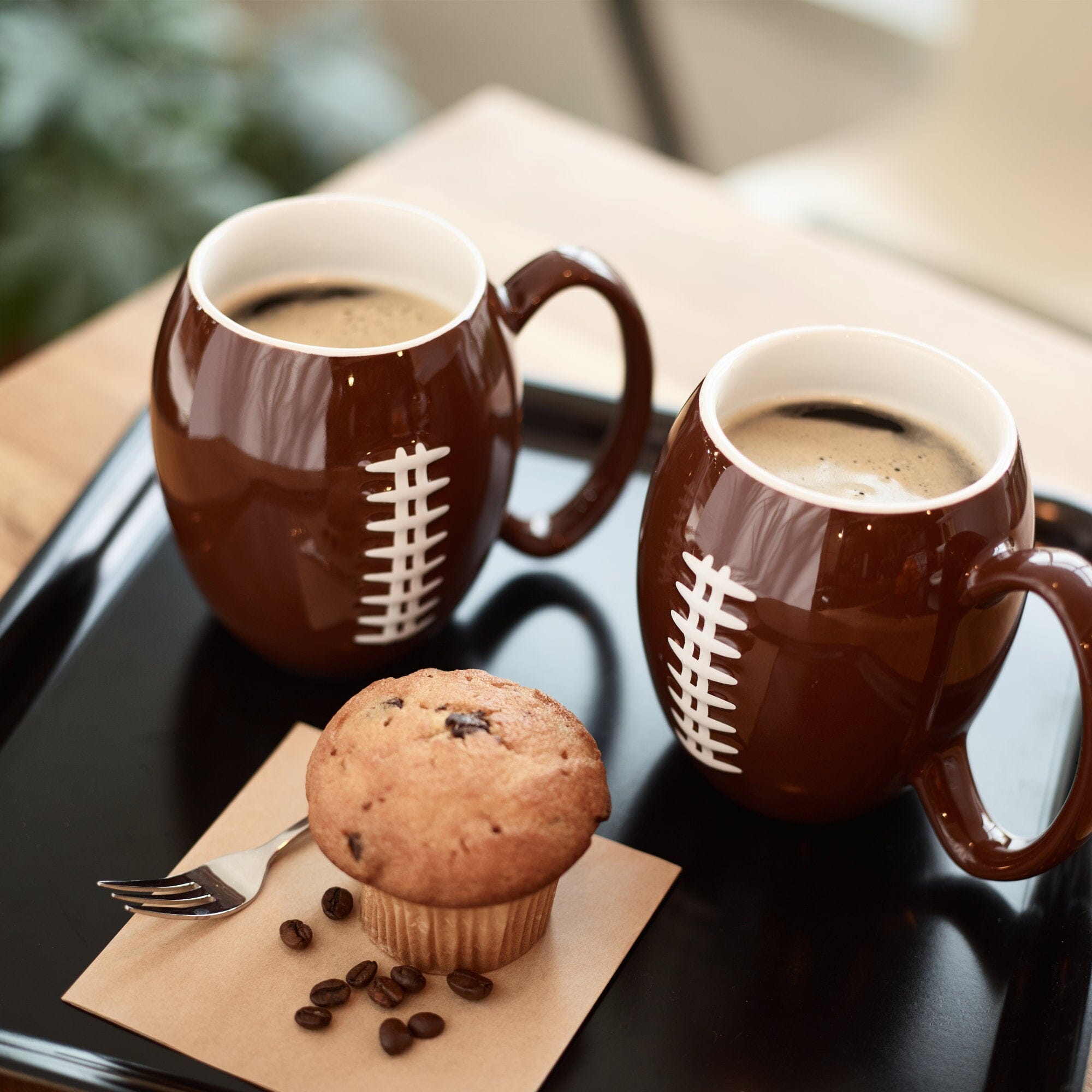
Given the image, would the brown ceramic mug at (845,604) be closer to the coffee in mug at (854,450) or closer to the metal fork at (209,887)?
the coffee in mug at (854,450)

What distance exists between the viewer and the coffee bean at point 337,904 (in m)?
0.66

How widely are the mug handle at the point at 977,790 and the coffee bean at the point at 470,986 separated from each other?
0.27 metres

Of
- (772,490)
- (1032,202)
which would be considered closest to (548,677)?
(772,490)

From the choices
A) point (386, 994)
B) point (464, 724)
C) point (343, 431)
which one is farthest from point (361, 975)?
point (343, 431)

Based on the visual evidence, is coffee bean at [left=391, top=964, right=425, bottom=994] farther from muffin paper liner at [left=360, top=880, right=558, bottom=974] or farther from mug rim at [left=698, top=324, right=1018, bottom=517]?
mug rim at [left=698, top=324, right=1018, bottom=517]

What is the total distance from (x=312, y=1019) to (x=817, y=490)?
38cm

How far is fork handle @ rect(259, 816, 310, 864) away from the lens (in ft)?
2.25

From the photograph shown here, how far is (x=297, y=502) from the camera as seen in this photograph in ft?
2.25

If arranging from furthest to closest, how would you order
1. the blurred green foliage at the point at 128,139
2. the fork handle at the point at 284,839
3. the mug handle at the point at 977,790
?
the blurred green foliage at the point at 128,139 < the fork handle at the point at 284,839 < the mug handle at the point at 977,790

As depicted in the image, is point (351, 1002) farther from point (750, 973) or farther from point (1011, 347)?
point (1011, 347)

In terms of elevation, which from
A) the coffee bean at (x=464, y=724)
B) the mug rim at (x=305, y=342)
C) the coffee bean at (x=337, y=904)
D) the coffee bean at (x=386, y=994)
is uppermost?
the mug rim at (x=305, y=342)

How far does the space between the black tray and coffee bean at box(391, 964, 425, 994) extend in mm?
83

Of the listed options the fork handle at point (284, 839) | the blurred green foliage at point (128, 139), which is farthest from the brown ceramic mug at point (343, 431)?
the blurred green foliage at point (128, 139)

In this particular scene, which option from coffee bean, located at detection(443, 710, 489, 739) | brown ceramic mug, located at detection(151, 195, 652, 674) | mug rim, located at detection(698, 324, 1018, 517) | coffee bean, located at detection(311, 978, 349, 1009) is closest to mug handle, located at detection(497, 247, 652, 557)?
brown ceramic mug, located at detection(151, 195, 652, 674)
